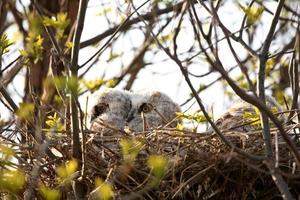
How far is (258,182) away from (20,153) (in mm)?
1154

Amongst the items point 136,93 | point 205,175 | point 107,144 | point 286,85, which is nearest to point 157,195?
point 205,175

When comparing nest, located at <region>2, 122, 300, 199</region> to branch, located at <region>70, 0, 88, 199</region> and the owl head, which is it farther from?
the owl head

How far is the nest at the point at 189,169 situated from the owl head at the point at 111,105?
0.92 metres

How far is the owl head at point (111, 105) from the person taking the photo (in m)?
4.88

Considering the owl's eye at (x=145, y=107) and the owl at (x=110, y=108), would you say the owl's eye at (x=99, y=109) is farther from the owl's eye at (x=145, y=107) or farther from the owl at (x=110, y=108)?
the owl's eye at (x=145, y=107)

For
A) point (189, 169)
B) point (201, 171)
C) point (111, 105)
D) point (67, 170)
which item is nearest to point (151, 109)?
point (111, 105)

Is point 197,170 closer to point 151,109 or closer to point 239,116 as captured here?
point 239,116

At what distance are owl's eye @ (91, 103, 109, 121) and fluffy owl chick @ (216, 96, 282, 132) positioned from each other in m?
0.73

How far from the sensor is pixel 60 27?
3904mm

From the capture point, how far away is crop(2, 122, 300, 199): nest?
3711 millimetres

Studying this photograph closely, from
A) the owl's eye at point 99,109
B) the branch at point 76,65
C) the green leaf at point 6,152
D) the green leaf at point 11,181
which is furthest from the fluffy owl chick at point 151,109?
the green leaf at point 11,181

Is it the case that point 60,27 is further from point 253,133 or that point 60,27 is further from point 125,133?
point 253,133

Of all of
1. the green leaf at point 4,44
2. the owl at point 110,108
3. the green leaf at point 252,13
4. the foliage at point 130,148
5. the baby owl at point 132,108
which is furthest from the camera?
the baby owl at point 132,108

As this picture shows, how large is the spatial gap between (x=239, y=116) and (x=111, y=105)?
80cm
